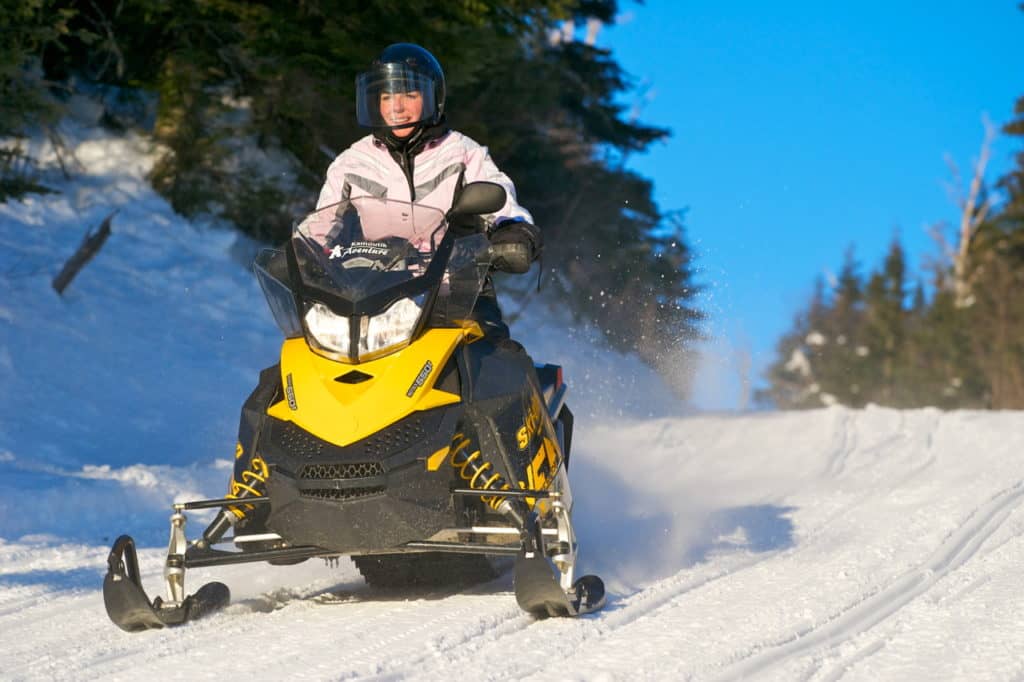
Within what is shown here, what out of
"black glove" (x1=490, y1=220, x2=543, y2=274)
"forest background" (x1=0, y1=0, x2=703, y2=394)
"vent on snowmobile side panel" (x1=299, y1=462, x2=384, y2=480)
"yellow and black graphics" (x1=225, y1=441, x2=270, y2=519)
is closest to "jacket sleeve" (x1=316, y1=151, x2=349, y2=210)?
"black glove" (x1=490, y1=220, x2=543, y2=274)

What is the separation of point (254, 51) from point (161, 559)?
802 centimetres

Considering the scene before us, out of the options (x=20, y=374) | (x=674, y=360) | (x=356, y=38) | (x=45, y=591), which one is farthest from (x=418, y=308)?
(x=356, y=38)

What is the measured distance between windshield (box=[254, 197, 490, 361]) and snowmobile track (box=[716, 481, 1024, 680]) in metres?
1.73

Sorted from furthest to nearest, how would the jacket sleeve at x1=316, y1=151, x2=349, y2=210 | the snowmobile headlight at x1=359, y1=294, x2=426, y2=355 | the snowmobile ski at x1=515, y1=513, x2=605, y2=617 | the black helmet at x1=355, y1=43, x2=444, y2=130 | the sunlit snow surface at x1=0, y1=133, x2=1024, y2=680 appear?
the jacket sleeve at x1=316, y1=151, x2=349, y2=210, the black helmet at x1=355, y1=43, x2=444, y2=130, the snowmobile headlight at x1=359, y1=294, x2=426, y2=355, the snowmobile ski at x1=515, y1=513, x2=605, y2=617, the sunlit snow surface at x1=0, y1=133, x2=1024, y2=680

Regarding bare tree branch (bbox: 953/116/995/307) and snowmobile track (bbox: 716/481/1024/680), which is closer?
snowmobile track (bbox: 716/481/1024/680)

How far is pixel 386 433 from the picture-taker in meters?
4.59

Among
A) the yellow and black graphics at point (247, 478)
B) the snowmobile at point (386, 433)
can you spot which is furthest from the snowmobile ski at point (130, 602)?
the yellow and black graphics at point (247, 478)

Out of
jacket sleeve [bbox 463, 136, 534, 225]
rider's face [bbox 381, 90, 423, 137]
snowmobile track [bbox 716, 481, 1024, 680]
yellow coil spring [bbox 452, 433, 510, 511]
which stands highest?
rider's face [bbox 381, 90, 423, 137]

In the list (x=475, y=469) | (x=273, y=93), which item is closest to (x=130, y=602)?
(x=475, y=469)

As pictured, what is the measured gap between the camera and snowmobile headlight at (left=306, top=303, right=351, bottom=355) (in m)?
4.71

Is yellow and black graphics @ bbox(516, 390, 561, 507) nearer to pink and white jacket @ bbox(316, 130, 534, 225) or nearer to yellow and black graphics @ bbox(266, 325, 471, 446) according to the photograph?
yellow and black graphics @ bbox(266, 325, 471, 446)

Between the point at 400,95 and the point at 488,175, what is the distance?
1.72 feet

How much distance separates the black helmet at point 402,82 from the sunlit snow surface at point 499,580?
2087 mm

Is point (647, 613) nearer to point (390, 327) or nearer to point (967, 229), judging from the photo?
point (390, 327)
